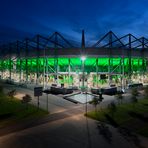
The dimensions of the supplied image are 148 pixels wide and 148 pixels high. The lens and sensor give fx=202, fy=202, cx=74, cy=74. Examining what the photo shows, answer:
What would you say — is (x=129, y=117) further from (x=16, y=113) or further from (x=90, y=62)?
(x=90, y=62)

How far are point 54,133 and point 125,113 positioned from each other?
400 inches

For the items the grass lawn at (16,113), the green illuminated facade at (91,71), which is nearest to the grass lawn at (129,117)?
the grass lawn at (16,113)

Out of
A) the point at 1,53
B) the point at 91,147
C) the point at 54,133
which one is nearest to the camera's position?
the point at 91,147

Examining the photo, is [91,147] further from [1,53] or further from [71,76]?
[1,53]

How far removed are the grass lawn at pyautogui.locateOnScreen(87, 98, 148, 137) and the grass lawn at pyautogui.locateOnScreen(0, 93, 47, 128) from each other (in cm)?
660

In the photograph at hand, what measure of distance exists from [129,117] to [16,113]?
44.4 ft

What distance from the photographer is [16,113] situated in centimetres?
2486

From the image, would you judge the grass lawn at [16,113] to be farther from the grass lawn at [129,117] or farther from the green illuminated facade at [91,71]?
the green illuminated facade at [91,71]

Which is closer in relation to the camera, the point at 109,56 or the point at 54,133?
the point at 54,133

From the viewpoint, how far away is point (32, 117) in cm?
2311

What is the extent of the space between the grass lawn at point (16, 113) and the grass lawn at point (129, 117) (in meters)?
6.60

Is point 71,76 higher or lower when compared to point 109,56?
lower

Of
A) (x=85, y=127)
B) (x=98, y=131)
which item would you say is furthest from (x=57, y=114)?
(x=98, y=131)

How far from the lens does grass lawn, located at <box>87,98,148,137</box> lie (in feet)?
65.5
